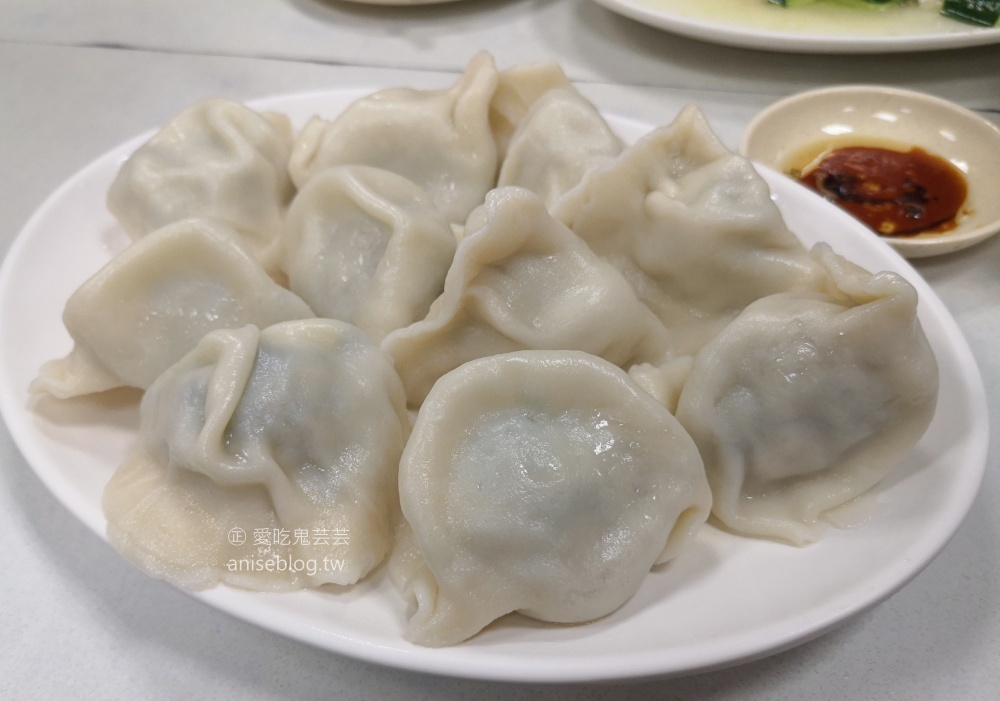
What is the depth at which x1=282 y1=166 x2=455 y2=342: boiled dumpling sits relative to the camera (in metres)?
1.56

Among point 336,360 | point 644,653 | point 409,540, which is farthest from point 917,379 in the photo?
point 336,360

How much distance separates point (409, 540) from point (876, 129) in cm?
207

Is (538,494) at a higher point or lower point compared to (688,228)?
lower

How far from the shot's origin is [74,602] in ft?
4.88

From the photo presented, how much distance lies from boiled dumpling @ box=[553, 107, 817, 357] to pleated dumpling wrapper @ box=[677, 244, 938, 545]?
0.16 meters

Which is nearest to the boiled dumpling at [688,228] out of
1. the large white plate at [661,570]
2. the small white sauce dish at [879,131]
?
the large white plate at [661,570]

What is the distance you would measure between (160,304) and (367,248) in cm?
43

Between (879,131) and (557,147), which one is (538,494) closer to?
(557,147)

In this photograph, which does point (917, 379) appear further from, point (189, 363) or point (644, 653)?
point (189, 363)

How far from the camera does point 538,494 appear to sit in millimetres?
1186

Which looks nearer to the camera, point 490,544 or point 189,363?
point 490,544

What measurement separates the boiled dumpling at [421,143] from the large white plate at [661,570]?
71cm

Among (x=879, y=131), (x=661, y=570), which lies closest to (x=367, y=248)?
(x=661, y=570)

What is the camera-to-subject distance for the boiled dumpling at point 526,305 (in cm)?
140
